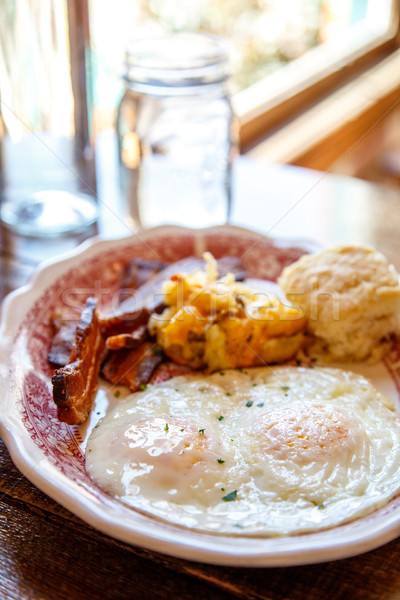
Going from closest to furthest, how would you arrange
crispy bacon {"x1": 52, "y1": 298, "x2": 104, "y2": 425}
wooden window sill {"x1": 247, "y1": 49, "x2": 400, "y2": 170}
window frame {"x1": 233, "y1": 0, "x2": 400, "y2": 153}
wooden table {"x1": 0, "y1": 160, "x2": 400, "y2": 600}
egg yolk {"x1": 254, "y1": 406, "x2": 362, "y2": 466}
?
wooden table {"x1": 0, "y1": 160, "x2": 400, "y2": 600}
egg yolk {"x1": 254, "y1": 406, "x2": 362, "y2": 466}
crispy bacon {"x1": 52, "y1": 298, "x2": 104, "y2": 425}
window frame {"x1": 233, "y1": 0, "x2": 400, "y2": 153}
wooden window sill {"x1": 247, "y1": 49, "x2": 400, "y2": 170}

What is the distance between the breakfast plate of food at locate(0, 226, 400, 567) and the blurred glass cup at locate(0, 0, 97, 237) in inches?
24.4

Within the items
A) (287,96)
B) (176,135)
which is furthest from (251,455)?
(287,96)

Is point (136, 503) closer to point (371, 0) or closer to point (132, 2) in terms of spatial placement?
point (132, 2)

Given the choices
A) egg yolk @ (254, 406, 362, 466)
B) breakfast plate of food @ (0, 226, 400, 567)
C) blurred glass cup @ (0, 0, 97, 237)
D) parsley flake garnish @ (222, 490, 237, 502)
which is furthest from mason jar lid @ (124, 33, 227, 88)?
parsley flake garnish @ (222, 490, 237, 502)

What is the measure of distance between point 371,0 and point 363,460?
6.79 metres

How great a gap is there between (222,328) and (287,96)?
3804 millimetres

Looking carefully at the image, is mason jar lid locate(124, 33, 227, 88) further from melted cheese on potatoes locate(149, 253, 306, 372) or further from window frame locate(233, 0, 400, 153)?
window frame locate(233, 0, 400, 153)

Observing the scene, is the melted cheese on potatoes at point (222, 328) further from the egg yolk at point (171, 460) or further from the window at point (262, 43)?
the window at point (262, 43)

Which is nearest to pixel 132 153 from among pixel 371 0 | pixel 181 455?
pixel 181 455

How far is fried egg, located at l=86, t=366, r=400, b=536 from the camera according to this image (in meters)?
1.42

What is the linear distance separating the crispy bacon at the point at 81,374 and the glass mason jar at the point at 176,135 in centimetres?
97

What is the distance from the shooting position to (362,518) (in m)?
1.40

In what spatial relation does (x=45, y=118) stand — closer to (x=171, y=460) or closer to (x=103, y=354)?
(x=103, y=354)

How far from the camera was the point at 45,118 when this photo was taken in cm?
279
